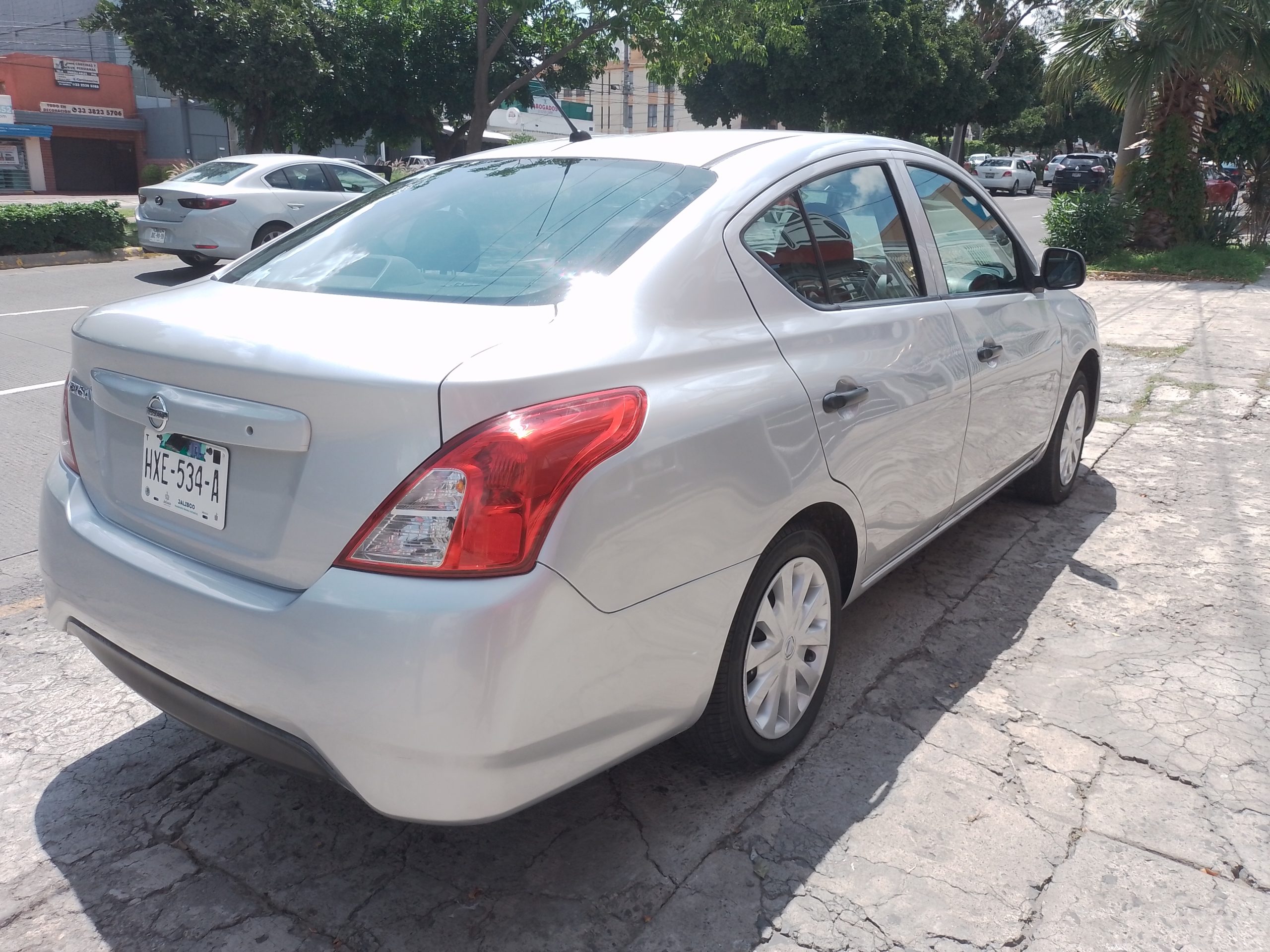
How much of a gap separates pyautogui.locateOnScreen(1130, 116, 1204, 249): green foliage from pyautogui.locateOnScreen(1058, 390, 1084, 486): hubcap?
1234 centimetres

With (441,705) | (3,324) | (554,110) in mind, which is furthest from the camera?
(554,110)

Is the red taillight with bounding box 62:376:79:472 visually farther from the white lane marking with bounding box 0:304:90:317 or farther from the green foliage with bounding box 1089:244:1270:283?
the green foliage with bounding box 1089:244:1270:283

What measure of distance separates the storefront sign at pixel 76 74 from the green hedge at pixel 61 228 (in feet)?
91.2

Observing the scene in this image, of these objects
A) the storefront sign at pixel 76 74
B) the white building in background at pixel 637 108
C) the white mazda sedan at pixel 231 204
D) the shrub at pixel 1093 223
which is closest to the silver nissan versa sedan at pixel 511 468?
the white mazda sedan at pixel 231 204

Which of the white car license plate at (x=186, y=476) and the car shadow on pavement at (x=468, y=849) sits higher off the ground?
the white car license plate at (x=186, y=476)

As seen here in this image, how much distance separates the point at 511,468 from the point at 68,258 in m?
14.6

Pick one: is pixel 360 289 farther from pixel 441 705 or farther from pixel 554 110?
pixel 554 110

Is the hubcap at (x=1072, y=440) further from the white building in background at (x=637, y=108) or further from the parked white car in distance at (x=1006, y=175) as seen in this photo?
the white building in background at (x=637, y=108)

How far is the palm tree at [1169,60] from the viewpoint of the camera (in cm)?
1362

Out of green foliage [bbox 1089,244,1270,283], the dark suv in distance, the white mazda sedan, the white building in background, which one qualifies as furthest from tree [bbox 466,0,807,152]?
the white building in background

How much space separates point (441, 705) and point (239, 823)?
1.04m

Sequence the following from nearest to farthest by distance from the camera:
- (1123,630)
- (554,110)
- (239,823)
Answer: (239,823) < (1123,630) < (554,110)

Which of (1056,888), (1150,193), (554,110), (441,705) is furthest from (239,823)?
(554,110)

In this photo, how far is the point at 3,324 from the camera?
8938 mm
